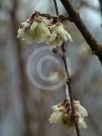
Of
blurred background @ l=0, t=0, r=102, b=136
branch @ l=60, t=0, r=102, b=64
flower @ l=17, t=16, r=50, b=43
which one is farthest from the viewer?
blurred background @ l=0, t=0, r=102, b=136

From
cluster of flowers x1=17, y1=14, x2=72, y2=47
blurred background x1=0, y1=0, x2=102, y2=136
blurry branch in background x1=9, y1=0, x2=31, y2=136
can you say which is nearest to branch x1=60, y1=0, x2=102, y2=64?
cluster of flowers x1=17, y1=14, x2=72, y2=47

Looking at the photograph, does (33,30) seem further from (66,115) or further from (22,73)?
(22,73)

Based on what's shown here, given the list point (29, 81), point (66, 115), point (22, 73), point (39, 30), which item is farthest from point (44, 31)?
point (29, 81)

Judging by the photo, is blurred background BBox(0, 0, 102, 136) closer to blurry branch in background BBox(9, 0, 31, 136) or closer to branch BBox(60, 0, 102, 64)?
blurry branch in background BBox(9, 0, 31, 136)

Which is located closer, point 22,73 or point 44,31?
point 44,31

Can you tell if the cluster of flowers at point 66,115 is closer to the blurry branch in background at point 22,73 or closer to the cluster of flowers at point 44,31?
the cluster of flowers at point 44,31

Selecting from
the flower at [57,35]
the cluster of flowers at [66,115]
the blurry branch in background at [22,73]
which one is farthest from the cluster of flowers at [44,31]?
the blurry branch in background at [22,73]

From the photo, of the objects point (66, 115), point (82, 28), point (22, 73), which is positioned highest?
point (22, 73)

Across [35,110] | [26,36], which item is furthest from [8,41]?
[26,36]
